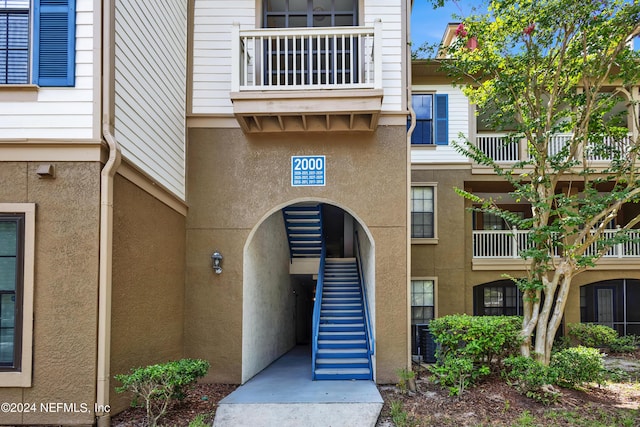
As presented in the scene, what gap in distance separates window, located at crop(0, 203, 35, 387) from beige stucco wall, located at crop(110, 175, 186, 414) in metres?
0.88

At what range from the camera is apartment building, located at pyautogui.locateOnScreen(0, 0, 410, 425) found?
17.8 ft

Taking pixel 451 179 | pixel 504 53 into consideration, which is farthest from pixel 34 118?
pixel 451 179

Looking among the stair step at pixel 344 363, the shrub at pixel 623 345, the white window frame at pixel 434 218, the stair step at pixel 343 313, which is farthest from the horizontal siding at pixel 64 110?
the shrub at pixel 623 345

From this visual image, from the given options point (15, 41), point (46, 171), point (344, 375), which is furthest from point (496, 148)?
point (15, 41)

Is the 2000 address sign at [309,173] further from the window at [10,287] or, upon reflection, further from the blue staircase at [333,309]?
the window at [10,287]

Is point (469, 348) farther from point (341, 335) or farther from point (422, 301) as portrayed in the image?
point (422, 301)

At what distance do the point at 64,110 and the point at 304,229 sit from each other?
24.9ft

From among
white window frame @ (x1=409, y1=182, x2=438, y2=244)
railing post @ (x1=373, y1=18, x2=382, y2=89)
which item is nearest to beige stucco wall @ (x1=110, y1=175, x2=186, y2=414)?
railing post @ (x1=373, y1=18, x2=382, y2=89)

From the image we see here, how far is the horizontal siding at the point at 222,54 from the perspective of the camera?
8.55 m

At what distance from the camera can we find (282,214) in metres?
12.0

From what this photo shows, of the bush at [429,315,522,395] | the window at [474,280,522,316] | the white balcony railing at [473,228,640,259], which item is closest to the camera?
the bush at [429,315,522,395]

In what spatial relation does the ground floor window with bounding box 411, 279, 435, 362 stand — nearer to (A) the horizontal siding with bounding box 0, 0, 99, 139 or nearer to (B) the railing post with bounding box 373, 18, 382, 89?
(B) the railing post with bounding box 373, 18, 382, 89

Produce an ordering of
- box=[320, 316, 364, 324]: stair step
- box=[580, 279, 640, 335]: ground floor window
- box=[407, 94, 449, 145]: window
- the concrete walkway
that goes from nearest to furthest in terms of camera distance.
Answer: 1. the concrete walkway
2. box=[320, 316, 364, 324]: stair step
3. box=[407, 94, 449, 145]: window
4. box=[580, 279, 640, 335]: ground floor window

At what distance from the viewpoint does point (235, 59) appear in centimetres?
793
